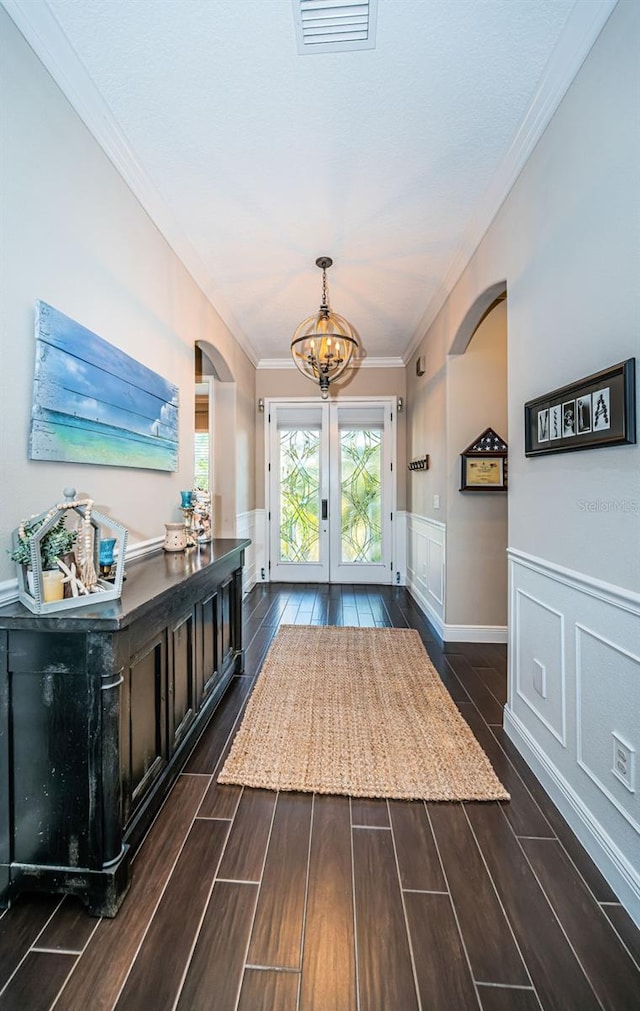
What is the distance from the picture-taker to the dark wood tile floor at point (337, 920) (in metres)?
1.05

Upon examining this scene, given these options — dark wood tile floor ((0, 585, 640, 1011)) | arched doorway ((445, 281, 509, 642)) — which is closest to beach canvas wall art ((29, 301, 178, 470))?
dark wood tile floor ((0, 585, 640, 1011))

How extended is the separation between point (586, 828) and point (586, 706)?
0.42 m

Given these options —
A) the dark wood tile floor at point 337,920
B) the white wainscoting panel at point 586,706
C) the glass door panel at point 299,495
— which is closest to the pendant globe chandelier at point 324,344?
the white wainscoting panel at point 586,706

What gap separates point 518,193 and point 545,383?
104 cm

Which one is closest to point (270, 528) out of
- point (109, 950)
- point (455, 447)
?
point (455, 447)

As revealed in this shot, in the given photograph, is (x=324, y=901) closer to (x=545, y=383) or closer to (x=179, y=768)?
(x=179, y=768)

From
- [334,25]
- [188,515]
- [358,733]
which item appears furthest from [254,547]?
[334,25]

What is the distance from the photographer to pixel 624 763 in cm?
132

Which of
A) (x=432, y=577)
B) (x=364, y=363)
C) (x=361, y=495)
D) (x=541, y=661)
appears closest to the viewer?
(x=541, y=661)

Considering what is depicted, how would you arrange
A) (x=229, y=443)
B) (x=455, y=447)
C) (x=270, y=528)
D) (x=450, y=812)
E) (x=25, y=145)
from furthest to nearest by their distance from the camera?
(x=270, y=528)
(x=229, y=443)
(x=455, y=447)
(x=450, y=812)
(x=25, y=145)

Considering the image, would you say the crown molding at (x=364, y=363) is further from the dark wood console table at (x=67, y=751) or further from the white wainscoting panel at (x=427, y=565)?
the dark wood console table at (x=67, y=751)

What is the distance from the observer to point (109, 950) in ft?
3.74

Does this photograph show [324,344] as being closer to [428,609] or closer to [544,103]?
[544,103]

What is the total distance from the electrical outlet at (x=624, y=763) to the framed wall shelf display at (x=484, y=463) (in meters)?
2.20
